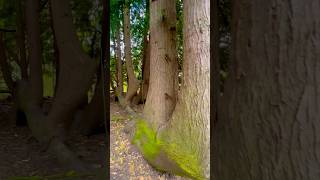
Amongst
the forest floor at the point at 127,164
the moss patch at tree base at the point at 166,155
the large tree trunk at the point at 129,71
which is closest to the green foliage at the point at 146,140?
the moss patch at tree base at the point at 166,155

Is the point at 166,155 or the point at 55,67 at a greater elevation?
the point at 55,67

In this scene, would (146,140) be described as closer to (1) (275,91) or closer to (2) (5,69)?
(2) (5,69)

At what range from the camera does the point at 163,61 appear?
705 centimetres

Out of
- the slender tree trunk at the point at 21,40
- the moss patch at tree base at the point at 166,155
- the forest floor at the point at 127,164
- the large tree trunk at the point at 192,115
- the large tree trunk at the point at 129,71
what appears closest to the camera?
the slender tree trunk at the point at 21,40

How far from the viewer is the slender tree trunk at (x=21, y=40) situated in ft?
4.85

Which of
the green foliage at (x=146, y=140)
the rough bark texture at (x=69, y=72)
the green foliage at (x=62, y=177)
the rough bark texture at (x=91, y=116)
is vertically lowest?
the green foliage at (x=146, y=140)

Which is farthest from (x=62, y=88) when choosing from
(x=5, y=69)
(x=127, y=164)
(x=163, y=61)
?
(x=127, y=164)

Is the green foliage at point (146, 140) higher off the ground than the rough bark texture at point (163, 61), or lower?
lower

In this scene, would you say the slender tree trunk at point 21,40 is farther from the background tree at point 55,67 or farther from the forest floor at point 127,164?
the forest floor at point 127,164

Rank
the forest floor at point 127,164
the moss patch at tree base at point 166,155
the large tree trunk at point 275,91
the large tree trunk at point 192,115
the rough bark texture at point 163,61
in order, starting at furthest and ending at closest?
the rough bark texture at point 163,61 → the forest floor at point 127,164 → the moss patch at tree base at point 166,155 → the large tree trunk at point 192,115 → the large tree trunk at point 275,91

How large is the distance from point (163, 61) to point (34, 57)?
558 cm

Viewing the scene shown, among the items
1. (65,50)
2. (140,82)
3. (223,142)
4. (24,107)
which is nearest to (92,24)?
(65,50)

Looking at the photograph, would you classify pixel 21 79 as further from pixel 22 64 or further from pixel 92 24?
pixel 92 24

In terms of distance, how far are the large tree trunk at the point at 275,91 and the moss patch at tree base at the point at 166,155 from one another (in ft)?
16.6
